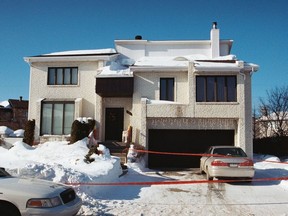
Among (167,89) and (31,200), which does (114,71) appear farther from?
(31,200)

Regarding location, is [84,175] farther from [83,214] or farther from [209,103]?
Result: [209,103]

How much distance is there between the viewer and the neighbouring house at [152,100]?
18031 millimetres

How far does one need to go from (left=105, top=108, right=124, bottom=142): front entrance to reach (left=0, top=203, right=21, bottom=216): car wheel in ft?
48.5

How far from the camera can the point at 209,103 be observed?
18.0 m

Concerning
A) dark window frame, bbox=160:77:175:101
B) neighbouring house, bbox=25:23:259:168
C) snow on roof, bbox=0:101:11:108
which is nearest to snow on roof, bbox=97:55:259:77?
neighbouring house, bbox=25:23:259:168

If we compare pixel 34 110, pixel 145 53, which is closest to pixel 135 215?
pixel 34 110

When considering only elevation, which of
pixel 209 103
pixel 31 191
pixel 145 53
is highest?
pixel 145 53

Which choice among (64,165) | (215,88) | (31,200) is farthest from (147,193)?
(215,88)

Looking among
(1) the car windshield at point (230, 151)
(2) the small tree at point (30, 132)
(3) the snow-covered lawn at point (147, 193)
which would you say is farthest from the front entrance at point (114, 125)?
(1) the car windshield at point (230, 151)

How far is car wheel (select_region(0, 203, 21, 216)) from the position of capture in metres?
5.49

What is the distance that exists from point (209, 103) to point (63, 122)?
31.0ft

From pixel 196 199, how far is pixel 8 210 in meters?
5.71

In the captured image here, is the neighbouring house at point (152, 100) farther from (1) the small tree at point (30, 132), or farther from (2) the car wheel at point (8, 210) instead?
(2) the car wheel at point (8, 210)

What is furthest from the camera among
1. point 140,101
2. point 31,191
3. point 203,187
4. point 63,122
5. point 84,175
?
point 63,122
